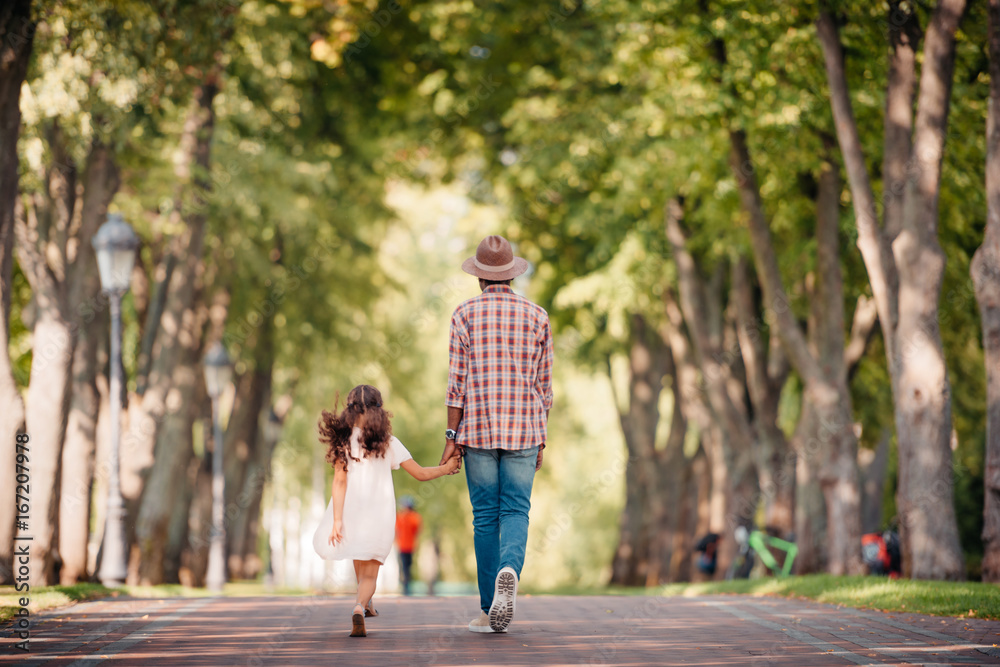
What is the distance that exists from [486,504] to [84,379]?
9697 mm

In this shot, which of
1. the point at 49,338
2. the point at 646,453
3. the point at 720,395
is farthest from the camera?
the point at 646,453

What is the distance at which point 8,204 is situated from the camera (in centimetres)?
1048

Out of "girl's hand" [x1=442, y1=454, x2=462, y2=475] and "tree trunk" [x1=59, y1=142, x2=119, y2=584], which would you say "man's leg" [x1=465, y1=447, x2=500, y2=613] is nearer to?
"girl's hand" [x1=442, y1=454, x2=462, y2=475]

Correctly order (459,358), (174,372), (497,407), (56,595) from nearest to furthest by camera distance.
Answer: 1. (497,407)
2. (459,358)
3. (56,595)
4. (174,372)

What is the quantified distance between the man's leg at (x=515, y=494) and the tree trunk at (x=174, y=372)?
33.7 ft

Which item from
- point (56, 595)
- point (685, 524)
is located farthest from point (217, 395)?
point (56, 595)

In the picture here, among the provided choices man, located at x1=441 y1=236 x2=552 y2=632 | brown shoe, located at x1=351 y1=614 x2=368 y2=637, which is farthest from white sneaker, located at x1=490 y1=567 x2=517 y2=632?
brown shoe, located at x1=351 y1=614 x2=368 y2=637

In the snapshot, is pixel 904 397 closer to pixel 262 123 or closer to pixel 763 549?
pixel 763 549

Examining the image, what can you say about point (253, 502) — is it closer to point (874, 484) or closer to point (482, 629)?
point (874, 484)

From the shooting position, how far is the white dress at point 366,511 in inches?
293

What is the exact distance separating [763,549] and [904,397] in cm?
717

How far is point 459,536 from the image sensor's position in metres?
46.5

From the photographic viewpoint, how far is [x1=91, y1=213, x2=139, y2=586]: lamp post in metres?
13.2

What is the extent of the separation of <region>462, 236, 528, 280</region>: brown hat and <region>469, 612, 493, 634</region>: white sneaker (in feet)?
6.65
